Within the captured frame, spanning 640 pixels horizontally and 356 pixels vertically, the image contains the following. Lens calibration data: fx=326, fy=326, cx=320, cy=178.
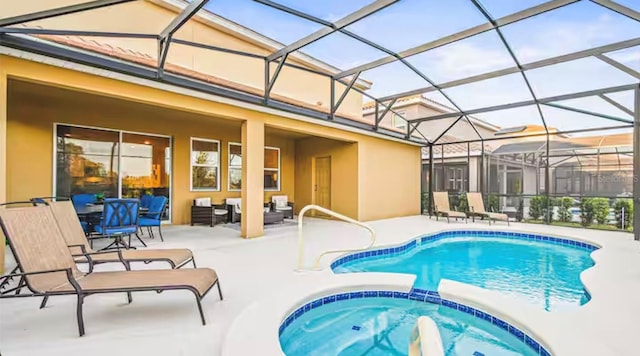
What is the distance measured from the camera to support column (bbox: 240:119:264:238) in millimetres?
7395

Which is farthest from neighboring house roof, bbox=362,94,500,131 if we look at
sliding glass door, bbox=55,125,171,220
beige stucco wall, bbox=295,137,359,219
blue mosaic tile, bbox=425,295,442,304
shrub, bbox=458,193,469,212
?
blue mosaic tile, bbox=425,295,442,304

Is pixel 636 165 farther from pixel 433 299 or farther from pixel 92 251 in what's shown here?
pixel 92 251

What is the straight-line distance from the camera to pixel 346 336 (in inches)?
135

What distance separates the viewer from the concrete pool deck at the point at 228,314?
8.85 ft

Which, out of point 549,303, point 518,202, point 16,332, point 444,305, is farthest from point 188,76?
point 518,202

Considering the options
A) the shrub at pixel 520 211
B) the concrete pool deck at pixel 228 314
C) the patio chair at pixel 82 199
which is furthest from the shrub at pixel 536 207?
the patio chair at pixel 82 199

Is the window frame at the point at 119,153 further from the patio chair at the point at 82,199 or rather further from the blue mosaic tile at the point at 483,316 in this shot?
the blue mosaic tile at the point at 483,316

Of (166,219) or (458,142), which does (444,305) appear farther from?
(458,142)

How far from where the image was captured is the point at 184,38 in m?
9.48

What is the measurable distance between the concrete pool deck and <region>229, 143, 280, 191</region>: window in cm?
538

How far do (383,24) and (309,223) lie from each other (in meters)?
6.41

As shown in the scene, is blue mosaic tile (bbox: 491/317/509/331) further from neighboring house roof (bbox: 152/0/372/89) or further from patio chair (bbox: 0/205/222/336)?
neighboring house roof (bbox: 152/0/372/89)

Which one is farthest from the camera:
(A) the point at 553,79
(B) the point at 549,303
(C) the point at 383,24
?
(A) the point at 553,79

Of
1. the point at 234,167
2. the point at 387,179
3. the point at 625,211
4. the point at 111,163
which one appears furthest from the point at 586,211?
the point at 111,163
